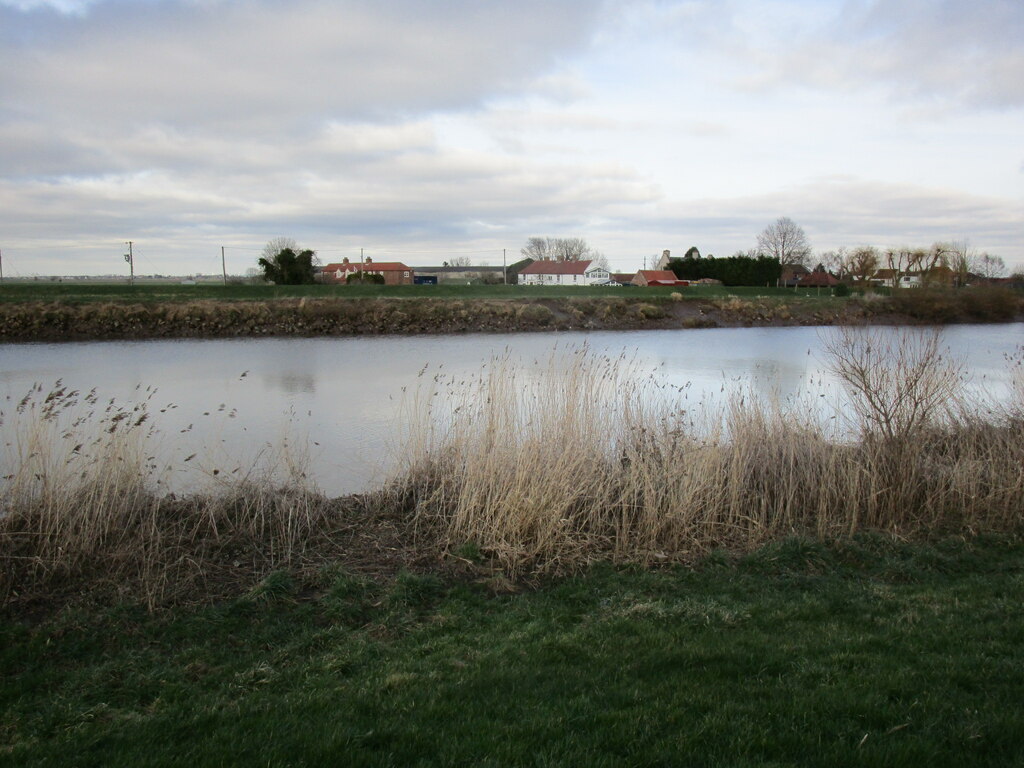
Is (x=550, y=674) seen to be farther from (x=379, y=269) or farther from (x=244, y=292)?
(x=379, y=269)

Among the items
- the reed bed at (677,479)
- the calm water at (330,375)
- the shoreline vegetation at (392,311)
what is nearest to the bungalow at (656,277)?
the shoreline vegetation at (392,311)

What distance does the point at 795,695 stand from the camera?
11.2 ft

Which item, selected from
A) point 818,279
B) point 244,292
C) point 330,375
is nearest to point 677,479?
point 330,375

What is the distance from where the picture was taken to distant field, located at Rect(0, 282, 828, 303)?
1424 inches

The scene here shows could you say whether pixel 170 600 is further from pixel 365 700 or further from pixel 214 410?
pixel 214 410

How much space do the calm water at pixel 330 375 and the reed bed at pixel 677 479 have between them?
1.14 meters

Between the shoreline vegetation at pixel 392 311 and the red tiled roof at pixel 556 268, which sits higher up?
the red tiled roof at pixel 556 268

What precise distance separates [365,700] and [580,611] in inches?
72.3

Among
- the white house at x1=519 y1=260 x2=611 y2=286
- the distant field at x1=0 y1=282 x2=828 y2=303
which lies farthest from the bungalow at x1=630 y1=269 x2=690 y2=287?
the distant field at x1=0 y1=282 x2=828 y2=303

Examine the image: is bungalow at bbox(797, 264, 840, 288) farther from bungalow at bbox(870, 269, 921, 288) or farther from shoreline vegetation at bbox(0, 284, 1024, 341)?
shoreline vegetation at bbox(0, 284, 1024, 341)

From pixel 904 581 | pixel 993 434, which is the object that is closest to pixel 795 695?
pixel 904 581

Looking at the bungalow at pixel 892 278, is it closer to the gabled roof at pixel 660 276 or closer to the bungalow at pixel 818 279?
the bungalow at pixel 818 279

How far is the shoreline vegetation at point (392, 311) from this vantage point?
30750mm

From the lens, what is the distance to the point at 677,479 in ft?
23.2
